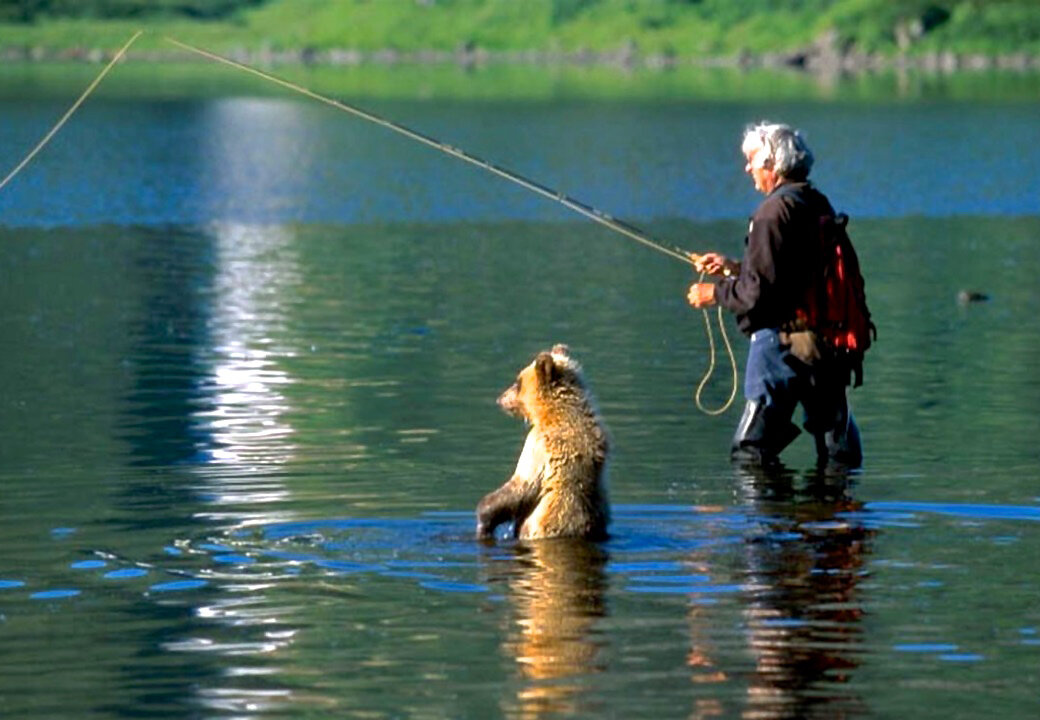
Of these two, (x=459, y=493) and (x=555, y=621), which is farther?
(x=459, y=493)

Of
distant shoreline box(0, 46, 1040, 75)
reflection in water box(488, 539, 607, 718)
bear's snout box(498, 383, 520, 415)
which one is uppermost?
distant shoreline box(0, 46, 1040, 75)

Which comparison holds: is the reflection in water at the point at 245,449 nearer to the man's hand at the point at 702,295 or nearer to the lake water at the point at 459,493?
the lake water at the point at 459,493

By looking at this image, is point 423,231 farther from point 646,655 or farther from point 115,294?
point 646,655

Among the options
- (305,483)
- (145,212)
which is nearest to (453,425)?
(305,483)

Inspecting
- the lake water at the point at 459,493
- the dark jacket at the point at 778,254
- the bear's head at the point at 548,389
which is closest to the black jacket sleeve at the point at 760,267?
the dark jacket at the point at 778,254

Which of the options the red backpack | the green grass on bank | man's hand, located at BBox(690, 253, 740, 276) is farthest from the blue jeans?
the green grass on bank

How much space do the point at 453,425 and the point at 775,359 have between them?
108 inches

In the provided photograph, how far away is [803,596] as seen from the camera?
1124 cm

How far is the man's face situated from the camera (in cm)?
1431

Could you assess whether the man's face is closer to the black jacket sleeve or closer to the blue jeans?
the black jacket sleeve

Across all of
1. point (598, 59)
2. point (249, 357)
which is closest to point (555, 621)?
point (249, 357)

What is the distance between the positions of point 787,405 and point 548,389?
8.89 feet

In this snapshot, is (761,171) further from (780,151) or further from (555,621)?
(555,621)

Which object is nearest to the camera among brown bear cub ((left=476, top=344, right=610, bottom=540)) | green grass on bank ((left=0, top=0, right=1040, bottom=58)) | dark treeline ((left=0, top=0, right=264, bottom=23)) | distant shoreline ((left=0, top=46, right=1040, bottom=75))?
brown bear cub ((left=476, top=344, right=610, bottom=540))
